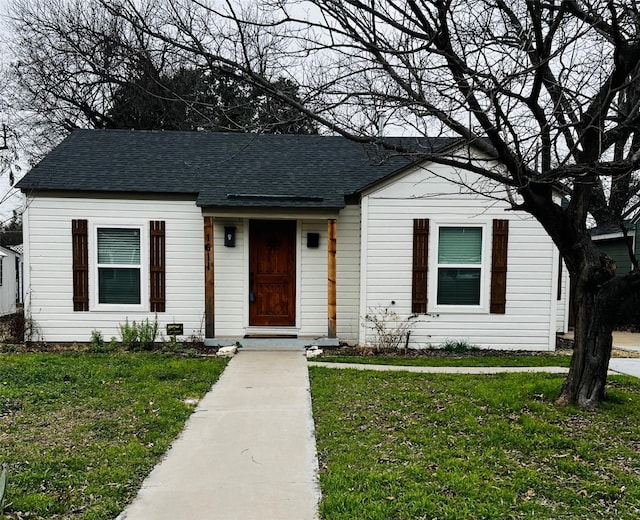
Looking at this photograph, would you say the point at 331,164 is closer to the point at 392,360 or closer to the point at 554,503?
the point at 392,360

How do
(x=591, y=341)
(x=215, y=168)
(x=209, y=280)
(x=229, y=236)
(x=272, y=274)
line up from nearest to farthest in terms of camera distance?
(x=591, y=341), (x=209, y=280), (x=229, y=236), (x=272, y=274), (x=215, y=168)

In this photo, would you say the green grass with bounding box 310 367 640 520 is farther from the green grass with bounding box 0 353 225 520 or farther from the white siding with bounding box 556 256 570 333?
the white siding with bounding box 556 256 570 333

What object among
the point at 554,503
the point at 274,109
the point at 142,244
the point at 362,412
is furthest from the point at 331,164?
the point at 554,503

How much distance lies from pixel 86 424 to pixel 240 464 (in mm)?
1780

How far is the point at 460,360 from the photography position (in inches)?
307

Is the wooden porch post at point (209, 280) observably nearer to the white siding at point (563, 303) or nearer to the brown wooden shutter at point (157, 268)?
the brown wooden shutter at point (157, 268)

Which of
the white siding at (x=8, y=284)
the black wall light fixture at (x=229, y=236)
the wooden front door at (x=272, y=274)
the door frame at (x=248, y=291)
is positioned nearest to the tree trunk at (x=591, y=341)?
the door frame at (x=248, y=291)

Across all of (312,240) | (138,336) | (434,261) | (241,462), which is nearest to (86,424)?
(241,462)

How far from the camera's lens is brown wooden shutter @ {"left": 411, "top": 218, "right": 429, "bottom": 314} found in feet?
28.3

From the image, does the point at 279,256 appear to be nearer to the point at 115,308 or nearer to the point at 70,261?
the point at 115,308

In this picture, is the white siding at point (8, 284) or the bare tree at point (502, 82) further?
the white siding at point (8, 284)

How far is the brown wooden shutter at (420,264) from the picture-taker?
339 inches

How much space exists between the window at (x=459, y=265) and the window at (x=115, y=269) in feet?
18.8

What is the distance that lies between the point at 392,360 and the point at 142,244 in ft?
16.8
